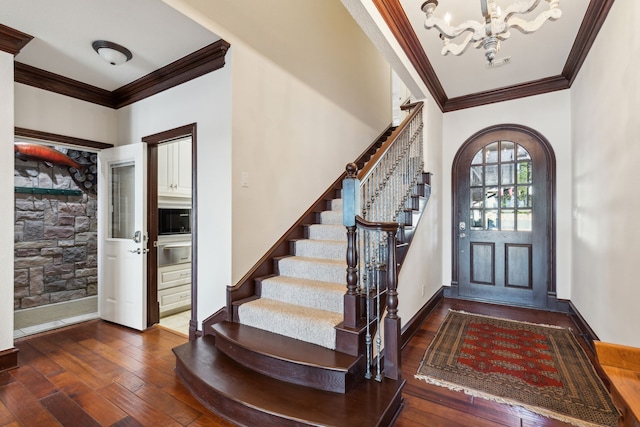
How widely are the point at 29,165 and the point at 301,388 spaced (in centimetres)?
426

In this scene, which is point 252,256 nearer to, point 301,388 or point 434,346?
point 301,388

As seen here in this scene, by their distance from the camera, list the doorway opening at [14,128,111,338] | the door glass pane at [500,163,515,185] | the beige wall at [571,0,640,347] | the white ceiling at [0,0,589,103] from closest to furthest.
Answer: the beige wall at [571,0,640,347]
the white ceiling at [0,0,589,103]
the doorway opening at [14,128,111,338]
the door glass pane at [500,163,515,185]

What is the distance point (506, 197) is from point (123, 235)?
16.2 feet

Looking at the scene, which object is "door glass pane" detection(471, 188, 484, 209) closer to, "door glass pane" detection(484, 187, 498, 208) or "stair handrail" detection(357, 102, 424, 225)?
"door glass pane" detection(484, 187, 498, 208)

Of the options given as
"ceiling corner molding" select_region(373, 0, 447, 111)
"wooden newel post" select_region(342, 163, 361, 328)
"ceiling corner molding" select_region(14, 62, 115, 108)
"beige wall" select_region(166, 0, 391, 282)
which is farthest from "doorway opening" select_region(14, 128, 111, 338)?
"ceiling corner molding" select_region(373, 0, 447, 111)

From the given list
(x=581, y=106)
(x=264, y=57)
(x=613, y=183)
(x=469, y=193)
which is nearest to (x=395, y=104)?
(x=469, y=193)

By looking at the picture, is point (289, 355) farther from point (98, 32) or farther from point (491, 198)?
point (491, 198)

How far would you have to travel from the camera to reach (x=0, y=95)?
2328mm

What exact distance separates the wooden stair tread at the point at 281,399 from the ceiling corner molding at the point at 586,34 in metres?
3.28

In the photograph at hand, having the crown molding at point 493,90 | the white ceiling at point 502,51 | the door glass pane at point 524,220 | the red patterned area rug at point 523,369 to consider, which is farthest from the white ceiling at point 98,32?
the door glass pane at point 524,220

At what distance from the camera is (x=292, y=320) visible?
7.29 ft

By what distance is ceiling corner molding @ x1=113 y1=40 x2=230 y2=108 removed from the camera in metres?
2.57

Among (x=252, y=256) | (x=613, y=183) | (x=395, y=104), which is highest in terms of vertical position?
(x=395, y=104)

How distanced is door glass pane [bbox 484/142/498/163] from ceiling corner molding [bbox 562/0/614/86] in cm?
108
